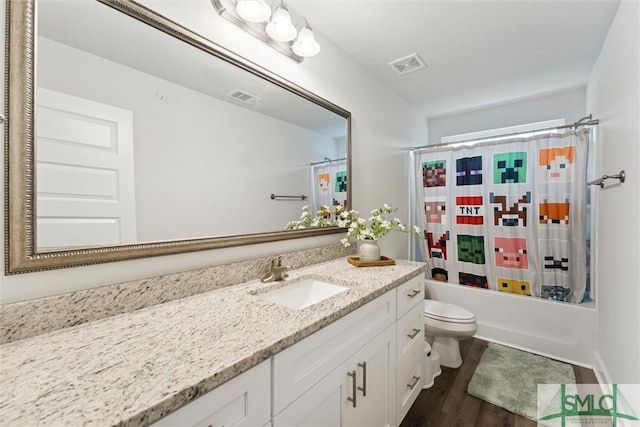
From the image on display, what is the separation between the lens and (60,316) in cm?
77

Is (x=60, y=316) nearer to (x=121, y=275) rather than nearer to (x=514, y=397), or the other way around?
(x=121, y=275)

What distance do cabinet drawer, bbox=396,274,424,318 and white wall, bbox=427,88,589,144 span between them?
240 centimetres

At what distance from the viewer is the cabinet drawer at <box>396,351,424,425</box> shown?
1.40 m

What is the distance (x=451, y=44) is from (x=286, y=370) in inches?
87.9

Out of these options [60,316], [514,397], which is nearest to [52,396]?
[60,316]

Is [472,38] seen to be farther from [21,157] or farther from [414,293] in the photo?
[21,157]

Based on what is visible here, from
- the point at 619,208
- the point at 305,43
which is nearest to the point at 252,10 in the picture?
the point at 305,43

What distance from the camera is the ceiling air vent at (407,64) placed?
206 centimetres

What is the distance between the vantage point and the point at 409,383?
1509mm

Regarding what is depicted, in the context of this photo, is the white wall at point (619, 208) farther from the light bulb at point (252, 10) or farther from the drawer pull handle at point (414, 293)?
the light bulb at point (252, 10)

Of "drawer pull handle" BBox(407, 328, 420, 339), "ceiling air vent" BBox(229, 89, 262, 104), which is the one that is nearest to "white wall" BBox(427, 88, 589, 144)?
"drawer pull handle" BBox(407, 328, 420, 339)

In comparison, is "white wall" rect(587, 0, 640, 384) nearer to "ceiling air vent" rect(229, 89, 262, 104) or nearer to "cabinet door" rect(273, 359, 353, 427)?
"cabinet door" rect(273, 359, 353, 427)

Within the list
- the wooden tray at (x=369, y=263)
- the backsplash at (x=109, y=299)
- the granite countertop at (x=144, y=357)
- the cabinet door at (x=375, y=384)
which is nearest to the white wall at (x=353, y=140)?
the backsplash at (x=109, y=299)

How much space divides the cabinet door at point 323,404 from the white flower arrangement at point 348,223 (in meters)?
0.83
